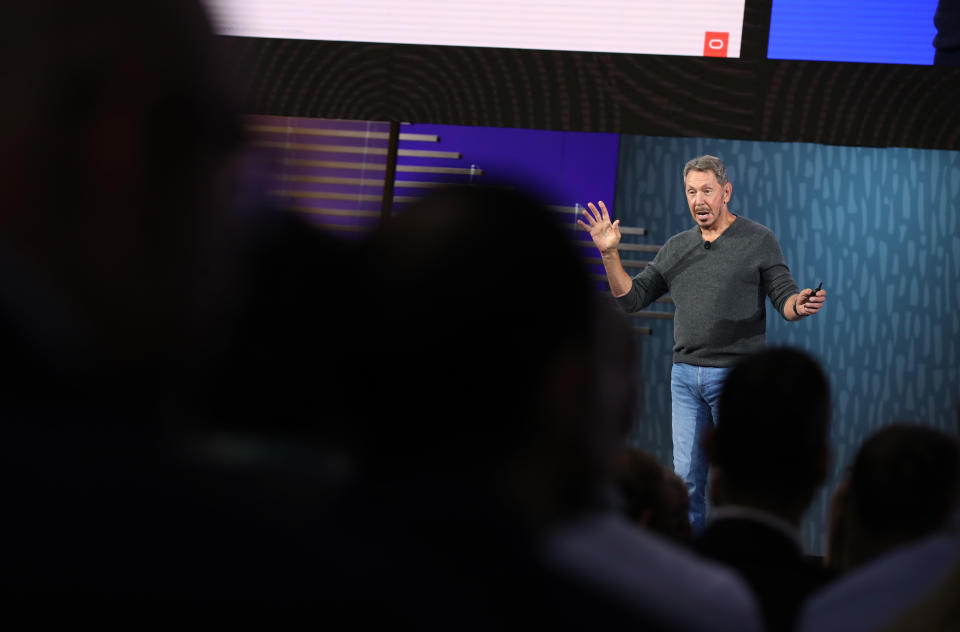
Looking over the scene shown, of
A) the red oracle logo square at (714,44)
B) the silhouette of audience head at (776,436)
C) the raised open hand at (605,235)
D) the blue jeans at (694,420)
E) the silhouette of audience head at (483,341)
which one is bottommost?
the blue jeans at (694,420)

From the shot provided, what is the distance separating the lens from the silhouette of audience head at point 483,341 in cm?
59

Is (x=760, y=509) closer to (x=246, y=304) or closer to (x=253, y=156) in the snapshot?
(x=246, y=304)

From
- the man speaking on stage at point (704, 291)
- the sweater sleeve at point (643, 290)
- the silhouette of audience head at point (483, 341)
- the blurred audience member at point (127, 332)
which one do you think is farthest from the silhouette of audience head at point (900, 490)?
the sweater sleeve at point (643, 290)

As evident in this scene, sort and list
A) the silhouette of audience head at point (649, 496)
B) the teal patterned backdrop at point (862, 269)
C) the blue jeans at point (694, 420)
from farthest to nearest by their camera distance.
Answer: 1. the teal patterned backdrop at point (862, 269)
2. the blue jeans at point (694, 420)
3. the silhouette of audience head at point (649, 496)

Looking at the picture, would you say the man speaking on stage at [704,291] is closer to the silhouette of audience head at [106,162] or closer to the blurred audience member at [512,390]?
the blurred audience member at [512,390]

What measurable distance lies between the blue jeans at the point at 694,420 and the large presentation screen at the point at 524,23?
129 centimetres

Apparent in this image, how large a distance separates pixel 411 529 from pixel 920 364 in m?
5.20

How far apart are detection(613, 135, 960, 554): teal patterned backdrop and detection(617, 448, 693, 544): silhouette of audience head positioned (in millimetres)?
3334

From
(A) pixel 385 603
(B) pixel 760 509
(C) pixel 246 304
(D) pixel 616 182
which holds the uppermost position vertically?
(D) pixel 616 182

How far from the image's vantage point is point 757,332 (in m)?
3.94

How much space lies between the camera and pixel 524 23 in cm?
377

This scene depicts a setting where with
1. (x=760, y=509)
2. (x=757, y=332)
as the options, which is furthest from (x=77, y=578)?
(x=757, y=332)

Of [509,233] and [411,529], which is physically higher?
[509,233]

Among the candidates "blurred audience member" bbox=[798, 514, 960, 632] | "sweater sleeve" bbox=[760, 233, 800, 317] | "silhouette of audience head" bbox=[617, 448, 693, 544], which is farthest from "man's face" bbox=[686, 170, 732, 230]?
"blurred audience member" bbox=[798, 514, 960, 632]
